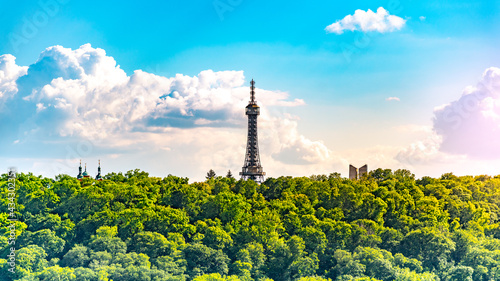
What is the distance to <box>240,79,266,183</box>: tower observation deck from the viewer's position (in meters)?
106

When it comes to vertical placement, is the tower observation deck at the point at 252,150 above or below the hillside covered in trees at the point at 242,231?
above

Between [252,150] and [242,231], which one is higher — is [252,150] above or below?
above

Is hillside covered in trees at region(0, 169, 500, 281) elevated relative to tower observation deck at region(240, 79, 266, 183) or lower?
lower

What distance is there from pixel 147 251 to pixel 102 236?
4125mm

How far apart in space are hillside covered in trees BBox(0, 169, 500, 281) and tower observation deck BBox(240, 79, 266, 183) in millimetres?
38060

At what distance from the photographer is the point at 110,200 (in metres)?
59.1

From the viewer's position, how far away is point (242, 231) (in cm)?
5700

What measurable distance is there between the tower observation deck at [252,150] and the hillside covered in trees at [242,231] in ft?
125

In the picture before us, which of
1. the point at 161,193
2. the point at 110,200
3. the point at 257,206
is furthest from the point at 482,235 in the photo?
the point at 110,200

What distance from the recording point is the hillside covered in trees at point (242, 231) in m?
52.2

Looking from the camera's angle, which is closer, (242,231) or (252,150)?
(242,231)

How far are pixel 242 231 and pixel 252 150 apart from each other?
162ft

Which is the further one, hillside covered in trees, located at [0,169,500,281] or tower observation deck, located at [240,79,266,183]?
tower observation deck, located at [240,79,266,183]

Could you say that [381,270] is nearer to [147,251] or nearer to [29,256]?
[147,251]
